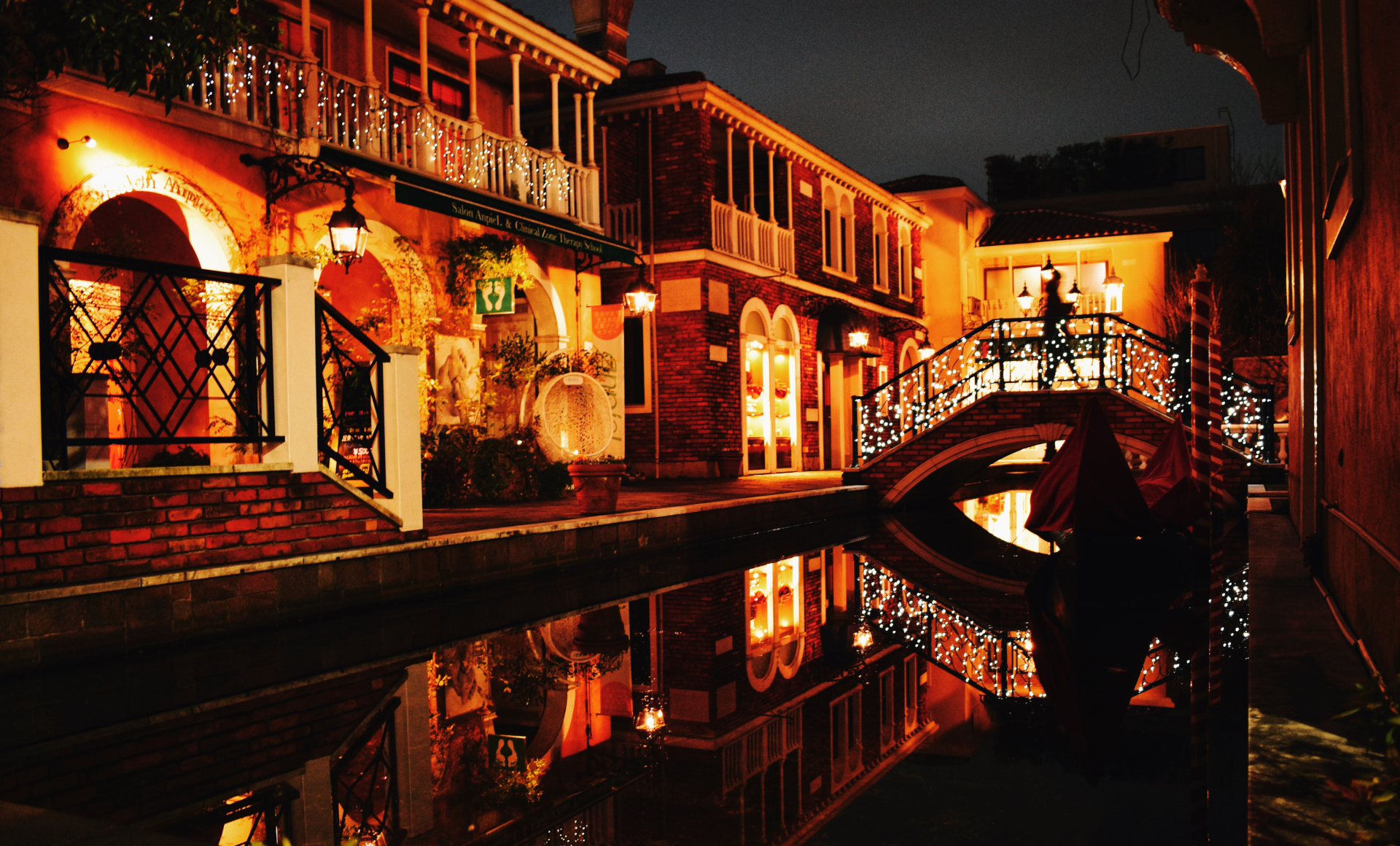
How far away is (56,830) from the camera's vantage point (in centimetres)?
286

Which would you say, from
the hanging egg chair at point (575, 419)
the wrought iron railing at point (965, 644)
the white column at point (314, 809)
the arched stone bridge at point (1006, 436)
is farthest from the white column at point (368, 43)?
the white column at point (314, 809)

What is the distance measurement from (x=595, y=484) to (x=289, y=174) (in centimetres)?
448

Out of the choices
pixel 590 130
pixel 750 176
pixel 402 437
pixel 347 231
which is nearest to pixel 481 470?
pixel 347 231

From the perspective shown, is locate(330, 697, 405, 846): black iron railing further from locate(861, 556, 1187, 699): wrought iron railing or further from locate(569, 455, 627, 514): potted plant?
locate(569, 455, 627, 514): potted plant

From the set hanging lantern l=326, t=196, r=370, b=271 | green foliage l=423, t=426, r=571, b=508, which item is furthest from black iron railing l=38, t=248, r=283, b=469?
green foliage l=423, t=426, r=571, b=508

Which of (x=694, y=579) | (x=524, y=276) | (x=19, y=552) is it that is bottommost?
(x=694, y=579)

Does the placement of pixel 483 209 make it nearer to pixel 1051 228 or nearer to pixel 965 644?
pixel 965 644

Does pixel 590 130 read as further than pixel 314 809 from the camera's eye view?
Yes

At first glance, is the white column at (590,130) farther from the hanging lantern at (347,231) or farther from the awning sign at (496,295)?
the hanging lantern at (347,231)

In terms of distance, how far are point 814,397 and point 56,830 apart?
20777 millimetres

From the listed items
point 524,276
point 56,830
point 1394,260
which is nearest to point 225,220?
point 524,276

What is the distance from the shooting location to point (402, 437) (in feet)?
27.8

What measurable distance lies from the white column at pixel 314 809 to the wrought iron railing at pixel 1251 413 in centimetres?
1336

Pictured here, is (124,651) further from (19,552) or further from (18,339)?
(18,339)
